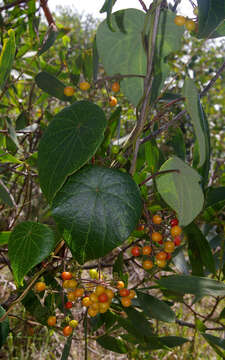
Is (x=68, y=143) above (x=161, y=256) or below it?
above

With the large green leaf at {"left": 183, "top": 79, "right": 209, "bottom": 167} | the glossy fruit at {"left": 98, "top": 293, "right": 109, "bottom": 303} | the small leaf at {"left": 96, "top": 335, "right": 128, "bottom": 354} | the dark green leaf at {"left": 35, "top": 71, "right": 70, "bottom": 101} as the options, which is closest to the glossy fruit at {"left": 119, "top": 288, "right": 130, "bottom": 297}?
the glossy fruit at {"left": 98, "top": 293, "right": 109, "bottom": 303}

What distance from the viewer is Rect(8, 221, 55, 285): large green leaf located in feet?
2.29

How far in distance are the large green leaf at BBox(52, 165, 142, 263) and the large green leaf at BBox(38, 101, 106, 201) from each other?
0.05 meters

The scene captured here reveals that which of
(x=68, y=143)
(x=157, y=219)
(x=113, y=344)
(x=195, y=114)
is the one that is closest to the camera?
(x=195, y=114)

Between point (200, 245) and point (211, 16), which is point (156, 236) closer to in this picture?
point (200, 245)

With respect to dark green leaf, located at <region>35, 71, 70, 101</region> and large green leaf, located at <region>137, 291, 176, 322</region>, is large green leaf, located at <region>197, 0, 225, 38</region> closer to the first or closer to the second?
dark green leaf, located at <region>35, 71, 70, 101</region>

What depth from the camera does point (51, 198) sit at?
24.9 inches

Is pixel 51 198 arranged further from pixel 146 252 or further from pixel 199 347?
pixel 199 347

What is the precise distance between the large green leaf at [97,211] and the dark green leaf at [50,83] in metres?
0.36

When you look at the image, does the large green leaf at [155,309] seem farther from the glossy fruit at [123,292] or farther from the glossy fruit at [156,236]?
the glossy fruit at [156,236]

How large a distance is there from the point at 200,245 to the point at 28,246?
47cm

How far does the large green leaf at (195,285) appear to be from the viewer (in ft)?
2.46

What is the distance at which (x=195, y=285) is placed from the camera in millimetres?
769

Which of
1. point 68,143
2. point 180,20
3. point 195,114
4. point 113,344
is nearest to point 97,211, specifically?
point 68,143
